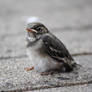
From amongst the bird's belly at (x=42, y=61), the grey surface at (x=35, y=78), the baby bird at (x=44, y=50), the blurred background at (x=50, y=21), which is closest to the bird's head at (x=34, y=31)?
the baby bird at (x=44, y=50)

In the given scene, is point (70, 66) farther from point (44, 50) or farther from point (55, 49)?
point (44, 50)

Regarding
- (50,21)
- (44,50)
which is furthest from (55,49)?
(50,21)

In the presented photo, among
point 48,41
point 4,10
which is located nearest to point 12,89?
point 48,41

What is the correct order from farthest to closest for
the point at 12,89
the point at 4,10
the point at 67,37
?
the point at 4,10, the point at 67,37, the point at 12,89

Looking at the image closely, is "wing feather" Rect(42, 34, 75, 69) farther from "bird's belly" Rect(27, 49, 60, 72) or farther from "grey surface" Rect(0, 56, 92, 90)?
"grey surface" Rect(0, 56, 92, 90)

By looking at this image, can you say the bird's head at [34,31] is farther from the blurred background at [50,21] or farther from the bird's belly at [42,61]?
the blurred background at [50,21]

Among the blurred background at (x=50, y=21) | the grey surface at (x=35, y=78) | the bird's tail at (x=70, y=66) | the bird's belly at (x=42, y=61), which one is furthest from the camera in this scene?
the blurred background at (x=50, y=21)

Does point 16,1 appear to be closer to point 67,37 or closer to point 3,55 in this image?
point 67,37
